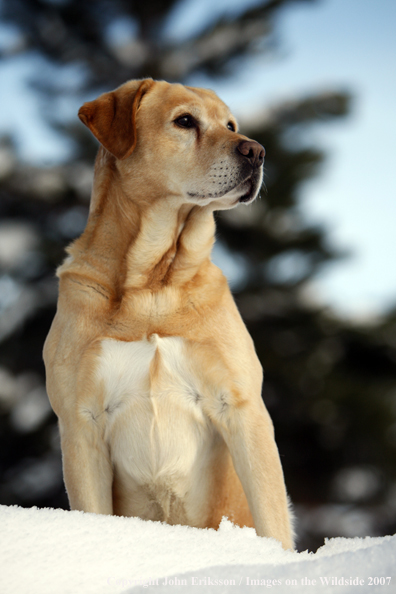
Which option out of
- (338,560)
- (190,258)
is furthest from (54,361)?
(338,560)

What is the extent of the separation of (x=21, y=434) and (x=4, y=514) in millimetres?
5308

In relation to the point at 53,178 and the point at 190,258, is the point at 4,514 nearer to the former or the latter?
the point at 190,258

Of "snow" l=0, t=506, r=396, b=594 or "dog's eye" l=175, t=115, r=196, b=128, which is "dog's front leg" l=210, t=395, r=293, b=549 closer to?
"snow" l=0, t=506, r=396, b=594

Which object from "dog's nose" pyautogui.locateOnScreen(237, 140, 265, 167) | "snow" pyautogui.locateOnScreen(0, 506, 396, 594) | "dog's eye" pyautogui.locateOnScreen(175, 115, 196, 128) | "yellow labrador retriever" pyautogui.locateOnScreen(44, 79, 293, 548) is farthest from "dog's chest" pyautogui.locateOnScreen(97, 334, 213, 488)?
"dog's eye" pyautogui.locateOnScreen(175, 115, 196, 128)

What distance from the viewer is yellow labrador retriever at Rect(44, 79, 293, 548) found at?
69.9 inches

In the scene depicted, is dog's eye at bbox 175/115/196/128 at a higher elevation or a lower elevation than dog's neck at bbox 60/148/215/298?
higher

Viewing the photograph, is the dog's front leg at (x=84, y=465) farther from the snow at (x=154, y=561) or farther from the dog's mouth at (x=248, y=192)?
the dog's mouth at (x=248, y=192)

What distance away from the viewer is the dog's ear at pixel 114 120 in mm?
1951

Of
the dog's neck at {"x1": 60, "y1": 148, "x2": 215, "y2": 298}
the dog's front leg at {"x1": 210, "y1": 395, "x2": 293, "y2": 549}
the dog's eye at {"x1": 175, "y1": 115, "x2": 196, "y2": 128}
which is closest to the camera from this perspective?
the dog's front leg at {"x1": 210, "y1": 395, "x2": 293, "y2": 549}

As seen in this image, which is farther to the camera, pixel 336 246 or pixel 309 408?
pixel 336 246

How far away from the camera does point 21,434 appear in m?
6.15

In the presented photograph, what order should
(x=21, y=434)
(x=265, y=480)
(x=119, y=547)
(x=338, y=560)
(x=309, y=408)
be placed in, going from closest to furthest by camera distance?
(x=338, y=560), (x=119, y=547), (x=265, y=480), (x=309, y=408), (x=21, y=434)

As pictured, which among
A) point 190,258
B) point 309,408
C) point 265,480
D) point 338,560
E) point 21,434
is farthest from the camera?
point 21,434

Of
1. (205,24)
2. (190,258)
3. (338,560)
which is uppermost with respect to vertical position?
(205,24)
